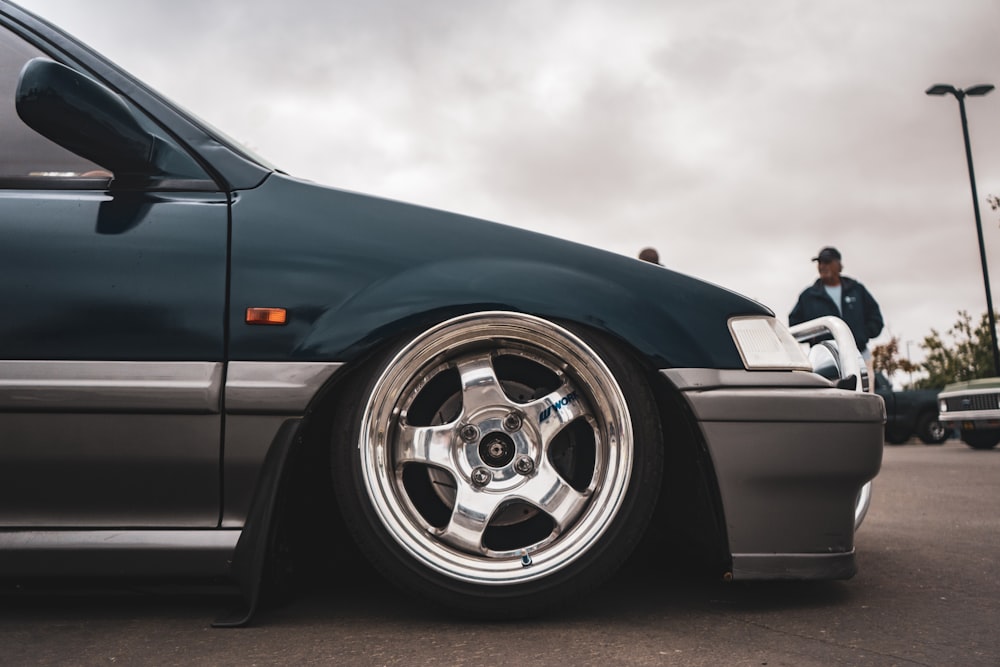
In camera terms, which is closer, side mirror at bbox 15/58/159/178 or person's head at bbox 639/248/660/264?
side mirror at bbox 15/58/159/178

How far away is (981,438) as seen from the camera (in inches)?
453

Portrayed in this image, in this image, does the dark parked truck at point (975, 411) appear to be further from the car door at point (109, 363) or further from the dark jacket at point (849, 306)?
the car door at point (109, 363)

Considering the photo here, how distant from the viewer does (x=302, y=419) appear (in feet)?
6.51

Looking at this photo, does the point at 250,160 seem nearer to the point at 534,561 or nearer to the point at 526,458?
the point at 526,458

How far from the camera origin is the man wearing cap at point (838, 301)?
5.59 m

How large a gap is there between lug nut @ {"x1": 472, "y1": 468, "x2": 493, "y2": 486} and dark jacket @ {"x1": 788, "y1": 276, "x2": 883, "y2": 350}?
4096 mm

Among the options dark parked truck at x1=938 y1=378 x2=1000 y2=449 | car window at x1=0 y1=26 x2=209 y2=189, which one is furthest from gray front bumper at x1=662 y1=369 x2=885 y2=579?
dark parked truck at x1=938 y1=378 x2=1000 y2=449

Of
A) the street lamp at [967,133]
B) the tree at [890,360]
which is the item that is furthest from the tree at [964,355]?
the tree at [890,360]

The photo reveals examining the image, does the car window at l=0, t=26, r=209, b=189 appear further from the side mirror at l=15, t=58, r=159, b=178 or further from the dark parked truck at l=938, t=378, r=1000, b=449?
the dark parked truck at l=938, t=378, r=1000, b=449

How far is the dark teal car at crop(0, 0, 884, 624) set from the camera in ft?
6.44

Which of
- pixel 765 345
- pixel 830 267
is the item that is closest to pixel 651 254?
pixel 830 267

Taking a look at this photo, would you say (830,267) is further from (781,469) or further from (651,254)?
(781,469)

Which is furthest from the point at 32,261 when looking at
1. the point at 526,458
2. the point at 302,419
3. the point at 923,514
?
the point at 923,514

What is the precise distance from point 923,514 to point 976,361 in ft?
65.3
